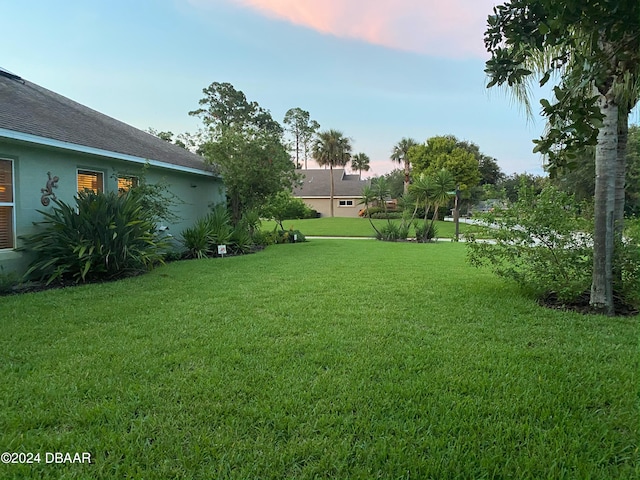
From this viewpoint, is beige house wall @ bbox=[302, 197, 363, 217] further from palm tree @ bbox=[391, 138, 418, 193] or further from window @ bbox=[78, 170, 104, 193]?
window @ bbox=[78, 170, 104, 193]

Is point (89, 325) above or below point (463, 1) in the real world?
below

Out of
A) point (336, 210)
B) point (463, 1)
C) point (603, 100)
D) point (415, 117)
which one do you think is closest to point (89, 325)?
point (603, 100)

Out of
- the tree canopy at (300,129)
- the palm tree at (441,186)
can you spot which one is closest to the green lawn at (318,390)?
the palm tree at (441,186)

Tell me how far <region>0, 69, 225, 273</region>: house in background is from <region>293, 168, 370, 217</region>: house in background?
28.2m

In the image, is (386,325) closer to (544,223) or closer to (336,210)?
(544,223)

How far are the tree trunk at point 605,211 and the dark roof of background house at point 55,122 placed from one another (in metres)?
8.76

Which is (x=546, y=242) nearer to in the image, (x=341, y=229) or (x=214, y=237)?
(x=214, y=237)

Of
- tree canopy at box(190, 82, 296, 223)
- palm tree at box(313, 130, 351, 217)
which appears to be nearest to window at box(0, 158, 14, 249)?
tree canopy at box(190, 82, 296, 223)

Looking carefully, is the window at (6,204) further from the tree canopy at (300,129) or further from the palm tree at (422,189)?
the tree canopy at (300,129)

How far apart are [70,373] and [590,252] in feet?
20.0

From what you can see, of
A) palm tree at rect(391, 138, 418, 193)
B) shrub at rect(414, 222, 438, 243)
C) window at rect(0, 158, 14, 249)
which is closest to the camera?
window at rect(0, 158, 14, 249)

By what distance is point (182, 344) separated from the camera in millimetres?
3520

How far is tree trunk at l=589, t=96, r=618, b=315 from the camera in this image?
4.55 m

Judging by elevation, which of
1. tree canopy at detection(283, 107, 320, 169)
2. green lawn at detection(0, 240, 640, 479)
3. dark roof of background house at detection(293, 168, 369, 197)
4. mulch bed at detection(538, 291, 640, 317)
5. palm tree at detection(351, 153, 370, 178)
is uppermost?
tree canopy at detection(283, 107, 320, 169)
